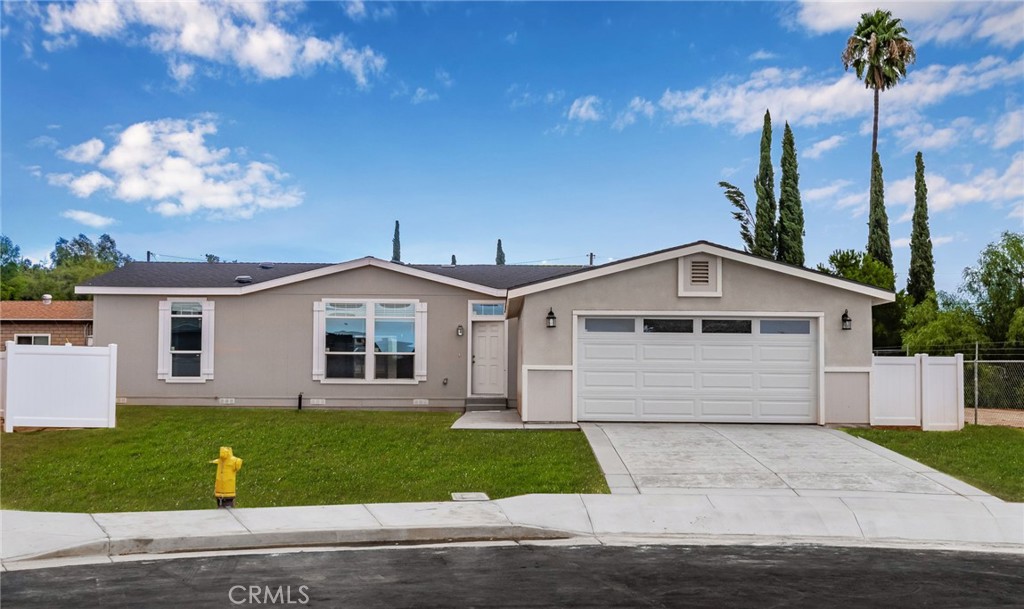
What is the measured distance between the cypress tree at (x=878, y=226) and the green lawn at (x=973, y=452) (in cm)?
1820

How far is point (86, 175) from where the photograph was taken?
3356cm

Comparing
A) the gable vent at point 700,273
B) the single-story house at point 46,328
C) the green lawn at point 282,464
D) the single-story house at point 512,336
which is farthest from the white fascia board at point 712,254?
the single-story house at point 46,328

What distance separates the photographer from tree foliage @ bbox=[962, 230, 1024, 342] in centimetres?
2345

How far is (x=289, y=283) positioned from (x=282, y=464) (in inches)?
301

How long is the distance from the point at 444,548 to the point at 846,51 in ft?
114

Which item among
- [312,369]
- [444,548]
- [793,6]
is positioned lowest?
[444,548]

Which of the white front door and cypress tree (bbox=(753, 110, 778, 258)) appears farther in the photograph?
cypress tree (bbox=(753, 110, 778, 258))

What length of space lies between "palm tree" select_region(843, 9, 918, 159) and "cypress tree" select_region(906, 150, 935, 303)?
2.93 m

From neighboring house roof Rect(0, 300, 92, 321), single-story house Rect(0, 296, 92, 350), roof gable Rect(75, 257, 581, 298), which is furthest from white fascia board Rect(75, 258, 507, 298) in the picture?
neighboring house roof Rect(0, 300, 92, 321)

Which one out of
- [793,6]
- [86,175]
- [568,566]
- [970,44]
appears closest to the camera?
[568,566]

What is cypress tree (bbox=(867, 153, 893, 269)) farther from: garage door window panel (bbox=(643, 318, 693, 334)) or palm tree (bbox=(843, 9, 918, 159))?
garage door window panel (bbox=(643, 318, 693, 334))

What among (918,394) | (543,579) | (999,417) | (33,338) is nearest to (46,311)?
(33,338)

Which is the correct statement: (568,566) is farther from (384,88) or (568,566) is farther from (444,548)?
(384,88)

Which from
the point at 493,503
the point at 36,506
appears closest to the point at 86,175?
the point at 36,506
